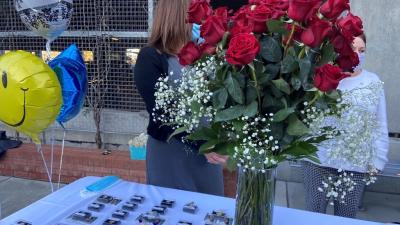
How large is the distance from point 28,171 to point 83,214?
322 centimetres

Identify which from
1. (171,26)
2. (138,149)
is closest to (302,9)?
(171,26)

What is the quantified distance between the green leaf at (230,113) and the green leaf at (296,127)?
0.46ft

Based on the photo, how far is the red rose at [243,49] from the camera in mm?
952

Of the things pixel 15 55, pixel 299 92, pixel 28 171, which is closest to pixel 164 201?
pixel 299 92

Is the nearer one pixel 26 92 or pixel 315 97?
pixel 315 97

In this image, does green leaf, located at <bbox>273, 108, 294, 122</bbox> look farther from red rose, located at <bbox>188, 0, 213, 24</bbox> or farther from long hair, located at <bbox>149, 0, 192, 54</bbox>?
long hair, located at <bbox>149, 0, 192, 54</bbox>

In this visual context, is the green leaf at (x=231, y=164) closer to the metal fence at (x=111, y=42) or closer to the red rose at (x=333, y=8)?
the red rose at (x=333, y=8)

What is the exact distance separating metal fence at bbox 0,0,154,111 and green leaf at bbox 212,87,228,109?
11.5 feet

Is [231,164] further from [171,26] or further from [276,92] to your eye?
[171,26]

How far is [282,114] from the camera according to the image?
1043mm

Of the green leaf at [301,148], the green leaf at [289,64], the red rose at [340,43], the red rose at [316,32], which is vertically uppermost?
the red rose at [316,32]

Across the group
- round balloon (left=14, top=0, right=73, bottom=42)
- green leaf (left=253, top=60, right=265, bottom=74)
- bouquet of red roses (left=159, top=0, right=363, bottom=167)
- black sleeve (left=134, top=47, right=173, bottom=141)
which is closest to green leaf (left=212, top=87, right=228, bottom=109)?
bouquet of red roses (left=159, top=0, right=363, bottom=167)

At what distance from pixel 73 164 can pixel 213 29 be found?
3552 millimetres

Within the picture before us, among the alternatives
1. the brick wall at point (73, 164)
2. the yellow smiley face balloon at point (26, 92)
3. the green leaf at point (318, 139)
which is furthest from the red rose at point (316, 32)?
the brick wall at point (73, 164)
